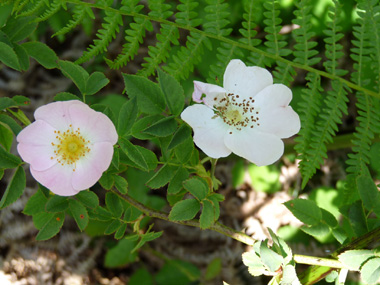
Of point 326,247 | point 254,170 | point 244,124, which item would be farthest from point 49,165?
point 326,247

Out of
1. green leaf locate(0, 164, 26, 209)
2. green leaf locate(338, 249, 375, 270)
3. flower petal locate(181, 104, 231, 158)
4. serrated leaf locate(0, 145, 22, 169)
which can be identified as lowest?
green leaf locate(338, 249, 375, 270)

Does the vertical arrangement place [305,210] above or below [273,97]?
below

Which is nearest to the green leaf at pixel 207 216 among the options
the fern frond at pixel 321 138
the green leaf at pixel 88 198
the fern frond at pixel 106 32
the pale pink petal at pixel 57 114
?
the green leaf at pixel 88 198

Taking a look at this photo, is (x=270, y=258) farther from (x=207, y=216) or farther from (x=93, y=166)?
(x=93, y=166)

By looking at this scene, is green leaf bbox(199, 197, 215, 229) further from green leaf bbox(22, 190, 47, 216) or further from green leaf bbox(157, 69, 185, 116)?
green leaf bbox(22, 190, 47, 216)

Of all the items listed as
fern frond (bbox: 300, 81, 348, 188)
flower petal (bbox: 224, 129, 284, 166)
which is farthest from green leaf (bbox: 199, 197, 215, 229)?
fern frond (bbox: 300, 81, 348, 188)

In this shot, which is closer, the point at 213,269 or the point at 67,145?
the point at 67,145

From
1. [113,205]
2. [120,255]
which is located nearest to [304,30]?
[113,205]
